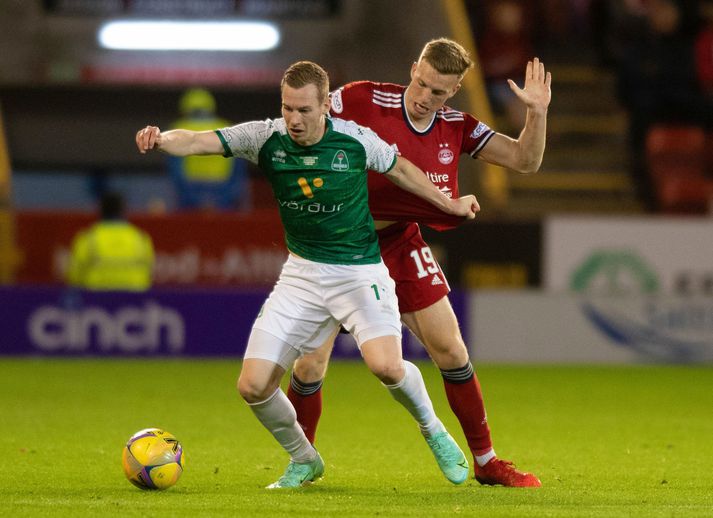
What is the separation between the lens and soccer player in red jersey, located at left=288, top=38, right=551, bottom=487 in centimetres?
669

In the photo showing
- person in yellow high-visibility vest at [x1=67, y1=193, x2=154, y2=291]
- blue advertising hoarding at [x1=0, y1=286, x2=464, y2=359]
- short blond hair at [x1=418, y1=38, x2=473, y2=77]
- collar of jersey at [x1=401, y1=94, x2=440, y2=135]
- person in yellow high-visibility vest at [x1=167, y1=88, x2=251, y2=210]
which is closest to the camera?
short blond hair at [x1=418, y1=38, x2=473, y2=77]

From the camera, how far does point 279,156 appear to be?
630cm

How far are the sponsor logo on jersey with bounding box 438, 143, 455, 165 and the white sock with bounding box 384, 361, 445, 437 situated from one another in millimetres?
963

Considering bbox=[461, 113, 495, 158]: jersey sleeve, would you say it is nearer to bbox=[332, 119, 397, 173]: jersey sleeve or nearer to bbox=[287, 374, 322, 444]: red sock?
bbox=[332, 119, 397, 173]: jersey sleeve

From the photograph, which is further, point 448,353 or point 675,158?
point 675,158

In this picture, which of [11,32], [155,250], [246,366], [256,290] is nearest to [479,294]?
[256,290]

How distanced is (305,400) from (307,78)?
165 cm

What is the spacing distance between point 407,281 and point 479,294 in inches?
295

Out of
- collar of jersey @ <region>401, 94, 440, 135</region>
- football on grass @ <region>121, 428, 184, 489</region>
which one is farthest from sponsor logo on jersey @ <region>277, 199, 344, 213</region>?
football on grass @ <region>121, 428, 184, 489</region>

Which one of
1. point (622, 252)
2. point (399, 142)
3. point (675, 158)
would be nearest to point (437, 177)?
point (399, 142)

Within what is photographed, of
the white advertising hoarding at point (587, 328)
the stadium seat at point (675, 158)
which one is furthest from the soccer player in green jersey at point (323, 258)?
the stadium seat at point (675, 158)

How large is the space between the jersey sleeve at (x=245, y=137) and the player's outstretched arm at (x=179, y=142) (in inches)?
1.3

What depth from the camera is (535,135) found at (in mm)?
6684

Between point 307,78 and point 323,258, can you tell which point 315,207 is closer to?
point 323,258
